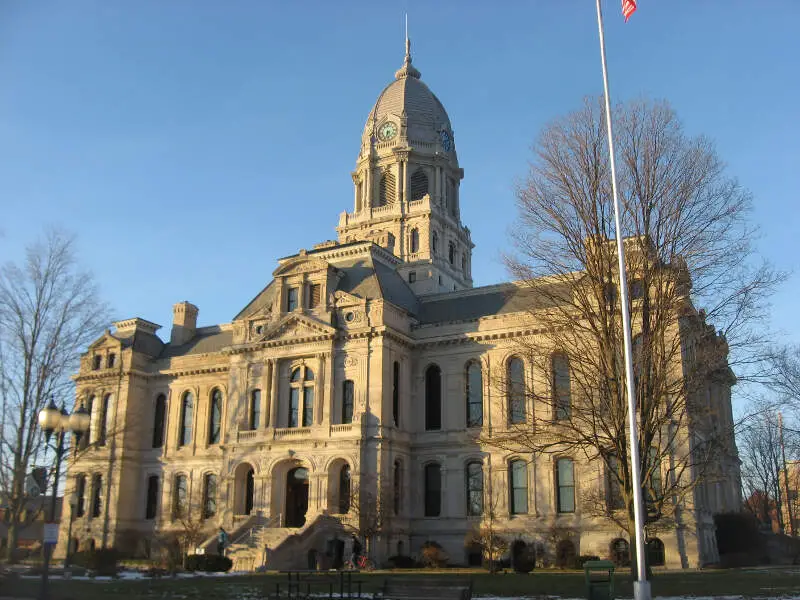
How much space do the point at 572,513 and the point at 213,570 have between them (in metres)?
19.6

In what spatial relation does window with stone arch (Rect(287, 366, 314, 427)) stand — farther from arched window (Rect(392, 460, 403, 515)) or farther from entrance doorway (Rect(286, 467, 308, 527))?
arched window (Rect(392, 460, 403, 515))

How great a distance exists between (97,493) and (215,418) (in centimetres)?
1076

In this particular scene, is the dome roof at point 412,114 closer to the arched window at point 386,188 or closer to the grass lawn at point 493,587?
the arched window at point 386,188

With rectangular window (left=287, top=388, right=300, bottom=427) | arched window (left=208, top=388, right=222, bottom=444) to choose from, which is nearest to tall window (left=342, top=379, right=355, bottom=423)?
rectangular window (left=287, top=388, right=300, bottom=427)

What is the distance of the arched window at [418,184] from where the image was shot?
244ft

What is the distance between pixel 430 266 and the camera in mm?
69312

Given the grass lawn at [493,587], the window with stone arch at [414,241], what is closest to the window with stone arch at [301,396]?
the grass lawn at [493,587]

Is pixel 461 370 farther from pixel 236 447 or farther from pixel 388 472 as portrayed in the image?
pixel 236 447

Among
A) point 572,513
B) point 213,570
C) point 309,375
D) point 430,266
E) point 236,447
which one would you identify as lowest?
point 213,570

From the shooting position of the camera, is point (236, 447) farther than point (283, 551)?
Yes

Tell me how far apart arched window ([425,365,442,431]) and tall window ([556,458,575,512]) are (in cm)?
801

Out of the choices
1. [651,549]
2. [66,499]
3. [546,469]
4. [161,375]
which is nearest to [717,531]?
[651,549]

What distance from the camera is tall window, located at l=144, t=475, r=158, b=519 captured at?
197ft

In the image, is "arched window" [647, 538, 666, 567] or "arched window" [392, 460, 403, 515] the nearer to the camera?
Answer: "arched window" [647, 538, 666, 567]
